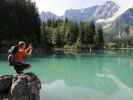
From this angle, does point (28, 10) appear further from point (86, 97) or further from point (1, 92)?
point (1, 92)

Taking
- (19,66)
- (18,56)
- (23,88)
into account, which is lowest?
(23,88)

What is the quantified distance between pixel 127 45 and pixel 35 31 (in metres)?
82.3

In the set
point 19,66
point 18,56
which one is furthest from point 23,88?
point 18,56

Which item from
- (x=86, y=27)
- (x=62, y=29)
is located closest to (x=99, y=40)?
(x=86, y=27)

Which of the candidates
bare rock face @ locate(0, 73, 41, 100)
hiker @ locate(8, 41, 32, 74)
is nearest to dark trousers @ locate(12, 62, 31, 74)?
hiker @ locate(8, 41, 32, 74)

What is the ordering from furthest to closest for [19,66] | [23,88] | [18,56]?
[19,66], [18,56], [23,88]

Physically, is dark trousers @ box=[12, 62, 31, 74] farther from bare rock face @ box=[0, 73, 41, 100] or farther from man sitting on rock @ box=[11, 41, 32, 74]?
bare rock face @ box=[0, 73, 41, 100]

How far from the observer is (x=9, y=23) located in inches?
2562

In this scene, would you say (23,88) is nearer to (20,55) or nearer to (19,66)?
(19,66)

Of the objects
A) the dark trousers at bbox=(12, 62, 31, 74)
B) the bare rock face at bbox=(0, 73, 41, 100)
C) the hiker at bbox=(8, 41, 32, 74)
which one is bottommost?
the bare rock face at bbox=(0, 73, 41, 100)

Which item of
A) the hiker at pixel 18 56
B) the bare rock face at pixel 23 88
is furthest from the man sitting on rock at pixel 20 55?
the bare rock face at pixel 23 88

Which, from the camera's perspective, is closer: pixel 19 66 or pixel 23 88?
pixel 23 88

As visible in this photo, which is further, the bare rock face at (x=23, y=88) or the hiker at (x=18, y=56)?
the hiker at (x=18, y=56)

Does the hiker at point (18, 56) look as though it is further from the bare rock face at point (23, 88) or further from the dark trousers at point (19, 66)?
the bare rock face at point (23, 88)
